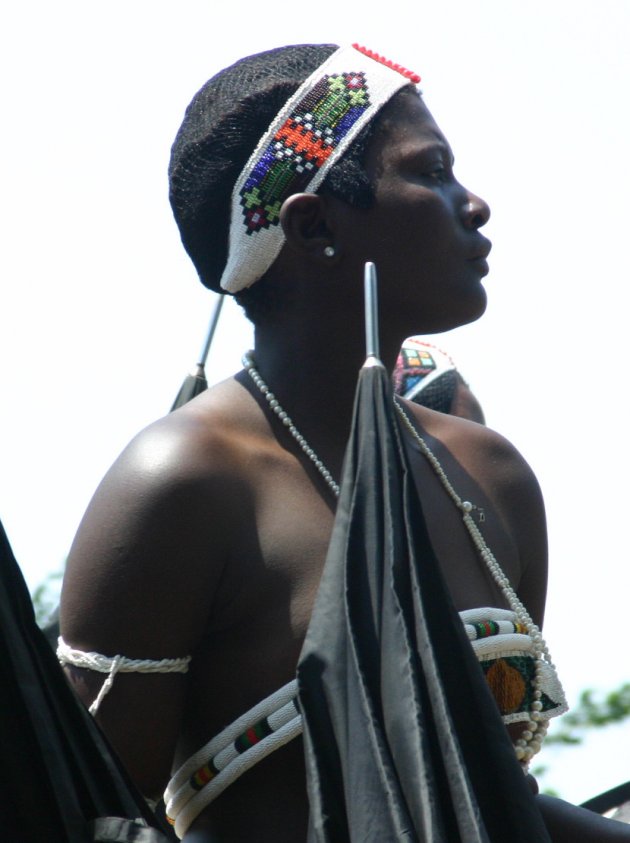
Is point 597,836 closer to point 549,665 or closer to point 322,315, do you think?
point 549,665

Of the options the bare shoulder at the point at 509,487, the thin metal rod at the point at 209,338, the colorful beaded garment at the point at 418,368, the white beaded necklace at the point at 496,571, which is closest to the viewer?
the white beaded necklace at the point at 496,571

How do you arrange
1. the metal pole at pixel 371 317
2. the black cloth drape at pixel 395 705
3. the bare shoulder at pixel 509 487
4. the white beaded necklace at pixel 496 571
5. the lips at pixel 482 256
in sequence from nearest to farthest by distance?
the black cloth drape at pixel 395 705, the metal pole at pixel 371 317, the white beaded necklace at pixel 496 571, the lips at pixel 482 256, the bare shoulder at pixel 509 487

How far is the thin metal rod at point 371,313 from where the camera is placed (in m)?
2.62

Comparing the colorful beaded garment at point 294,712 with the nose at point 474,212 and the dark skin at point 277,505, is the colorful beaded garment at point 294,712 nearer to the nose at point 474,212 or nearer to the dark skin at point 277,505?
the dark skin at point 277,505

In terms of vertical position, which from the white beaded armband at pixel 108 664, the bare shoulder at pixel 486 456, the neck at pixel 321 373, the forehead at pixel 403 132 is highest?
the forehead at pixel 403 132

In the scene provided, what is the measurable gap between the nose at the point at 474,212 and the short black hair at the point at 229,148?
0.64 ft

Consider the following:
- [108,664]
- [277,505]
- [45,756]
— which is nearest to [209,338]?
[277,505]

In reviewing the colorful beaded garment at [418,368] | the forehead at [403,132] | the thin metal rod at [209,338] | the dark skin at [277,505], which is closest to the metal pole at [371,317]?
the dark skin at [277,505]

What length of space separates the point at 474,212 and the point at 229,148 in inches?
20.6

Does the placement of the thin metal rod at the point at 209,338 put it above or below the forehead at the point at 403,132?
below

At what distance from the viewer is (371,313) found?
8.83ft

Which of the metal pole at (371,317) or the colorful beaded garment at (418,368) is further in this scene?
the colorful beaded garment at (418,368)

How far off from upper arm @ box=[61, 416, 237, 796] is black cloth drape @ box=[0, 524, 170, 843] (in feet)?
1.07

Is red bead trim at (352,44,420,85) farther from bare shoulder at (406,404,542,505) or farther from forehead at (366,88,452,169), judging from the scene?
bare shoulder at (406,404,542,505)
